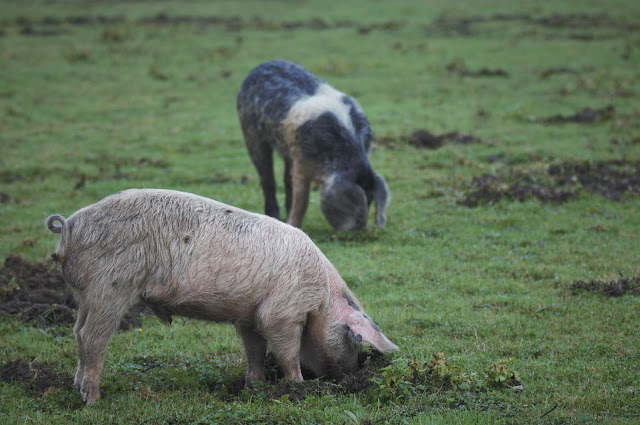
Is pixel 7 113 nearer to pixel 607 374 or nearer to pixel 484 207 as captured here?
pixel 484 207

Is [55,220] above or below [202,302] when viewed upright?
above

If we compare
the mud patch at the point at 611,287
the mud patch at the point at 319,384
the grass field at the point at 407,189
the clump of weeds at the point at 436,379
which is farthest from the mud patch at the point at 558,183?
the clump of weeds at the point at 436,379

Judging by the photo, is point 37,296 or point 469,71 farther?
point 469,71

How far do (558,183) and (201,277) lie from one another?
8.38m

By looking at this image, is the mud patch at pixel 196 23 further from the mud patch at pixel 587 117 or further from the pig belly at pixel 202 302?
the pig belly at pixel 202 302

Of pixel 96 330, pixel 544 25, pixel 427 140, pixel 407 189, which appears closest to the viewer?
pixel 96 330

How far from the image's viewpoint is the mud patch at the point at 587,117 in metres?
15.7

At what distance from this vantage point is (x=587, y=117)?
15.9 metres

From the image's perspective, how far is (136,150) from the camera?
14.7 m

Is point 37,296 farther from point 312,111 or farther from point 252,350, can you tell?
point 312,111

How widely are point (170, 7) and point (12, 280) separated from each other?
27.5 m

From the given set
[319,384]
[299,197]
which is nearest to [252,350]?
[319,384]

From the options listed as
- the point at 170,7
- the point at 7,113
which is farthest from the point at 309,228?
the point at 170,7

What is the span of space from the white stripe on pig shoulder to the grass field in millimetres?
1681
